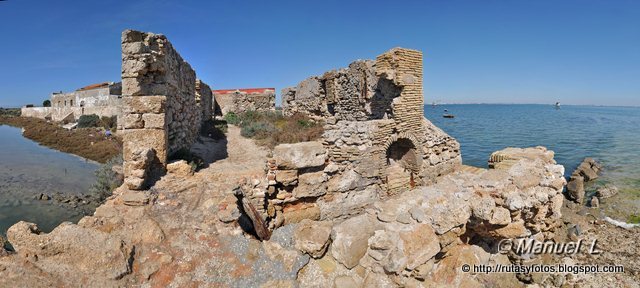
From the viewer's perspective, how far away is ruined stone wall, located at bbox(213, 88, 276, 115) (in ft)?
81.6

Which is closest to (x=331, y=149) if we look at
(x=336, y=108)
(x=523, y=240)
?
(x=523, y=240)

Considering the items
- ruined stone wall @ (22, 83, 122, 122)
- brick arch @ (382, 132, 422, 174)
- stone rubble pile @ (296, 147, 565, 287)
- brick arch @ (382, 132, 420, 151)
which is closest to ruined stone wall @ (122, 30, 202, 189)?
stone rubble pile @ (296, 147, 565, 287)

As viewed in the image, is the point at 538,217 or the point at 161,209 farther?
the point at 538,217

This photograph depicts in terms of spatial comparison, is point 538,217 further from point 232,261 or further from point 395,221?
point 232,261

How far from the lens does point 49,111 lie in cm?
3788

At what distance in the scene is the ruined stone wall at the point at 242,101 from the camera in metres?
24.9

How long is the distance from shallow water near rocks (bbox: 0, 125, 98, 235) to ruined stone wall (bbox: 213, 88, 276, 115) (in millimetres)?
10314

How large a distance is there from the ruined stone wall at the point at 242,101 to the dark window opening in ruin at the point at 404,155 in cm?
1675

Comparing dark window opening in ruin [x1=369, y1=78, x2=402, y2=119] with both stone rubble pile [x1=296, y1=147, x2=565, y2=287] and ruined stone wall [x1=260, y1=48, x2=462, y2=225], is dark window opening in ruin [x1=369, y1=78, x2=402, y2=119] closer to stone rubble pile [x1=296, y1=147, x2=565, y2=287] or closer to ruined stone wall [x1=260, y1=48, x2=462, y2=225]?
ruined stone wall [x1=260, y1=48, x2=462, y2=225]

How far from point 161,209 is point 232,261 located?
5.94ft

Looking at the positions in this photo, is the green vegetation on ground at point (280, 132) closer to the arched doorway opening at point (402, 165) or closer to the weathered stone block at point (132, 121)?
the arched doorway opening at point (402, 165)

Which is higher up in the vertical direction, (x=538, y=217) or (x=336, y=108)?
(x=336, y=108)

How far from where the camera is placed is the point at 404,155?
10203 mm

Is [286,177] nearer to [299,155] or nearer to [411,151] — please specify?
[299,155]
